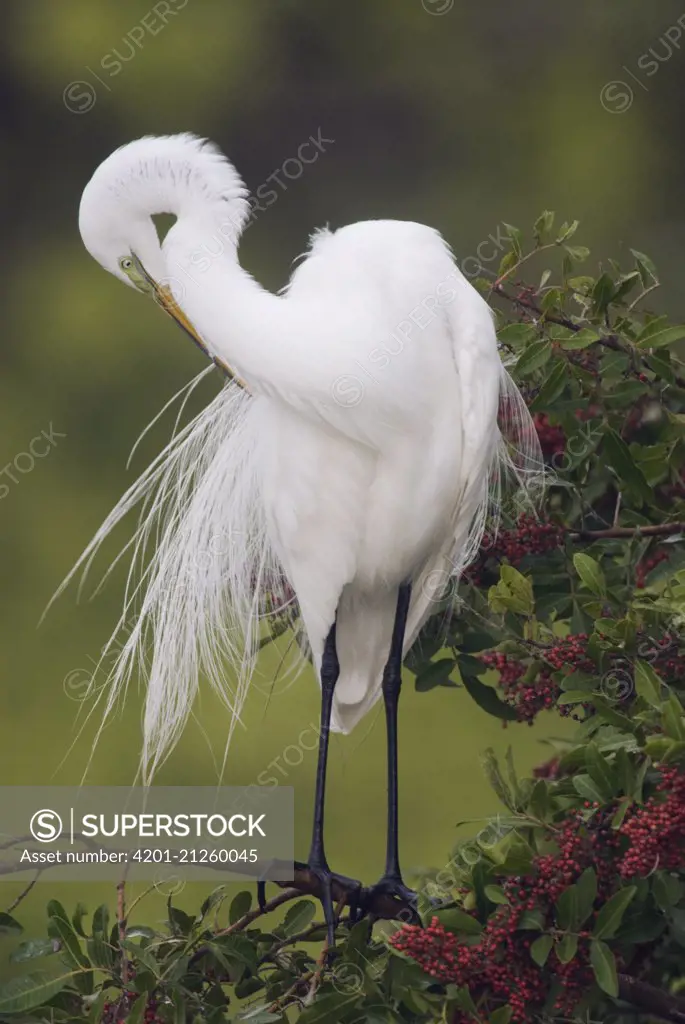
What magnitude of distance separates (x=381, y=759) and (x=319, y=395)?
92.9 inches

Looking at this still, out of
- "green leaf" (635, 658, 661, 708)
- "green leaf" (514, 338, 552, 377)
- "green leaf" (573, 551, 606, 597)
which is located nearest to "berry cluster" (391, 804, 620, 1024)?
"green leaf" (635, 658, 661, 708)

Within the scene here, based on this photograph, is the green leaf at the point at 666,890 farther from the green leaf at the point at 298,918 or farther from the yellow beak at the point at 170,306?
the yellow beak at the point at 170,306

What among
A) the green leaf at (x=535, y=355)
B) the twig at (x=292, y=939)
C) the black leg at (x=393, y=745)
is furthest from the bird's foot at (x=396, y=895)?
the green leaf at (x=535, y=355)

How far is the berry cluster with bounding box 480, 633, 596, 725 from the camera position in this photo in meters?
1.42

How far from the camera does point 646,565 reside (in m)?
1.75

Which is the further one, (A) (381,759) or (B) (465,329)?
(A) (381,759)

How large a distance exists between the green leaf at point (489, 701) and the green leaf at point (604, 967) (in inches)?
19.4

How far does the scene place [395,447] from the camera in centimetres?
183

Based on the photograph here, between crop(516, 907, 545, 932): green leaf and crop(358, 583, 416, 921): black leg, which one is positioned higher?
crop(358, 583, 416, 921): black leg

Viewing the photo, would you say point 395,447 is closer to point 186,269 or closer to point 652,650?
point 186,269

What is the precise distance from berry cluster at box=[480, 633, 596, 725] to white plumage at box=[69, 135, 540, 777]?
0.24 metres

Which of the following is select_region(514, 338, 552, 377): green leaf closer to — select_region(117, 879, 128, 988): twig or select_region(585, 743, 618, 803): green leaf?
select_region(585, 743, 618, 803): green leaf

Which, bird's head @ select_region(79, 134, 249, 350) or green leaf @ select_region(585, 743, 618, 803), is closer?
green leaf @ select_region(585, 743, 618, 803)

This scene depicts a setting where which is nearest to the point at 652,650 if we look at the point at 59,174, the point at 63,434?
the point at 63,434
